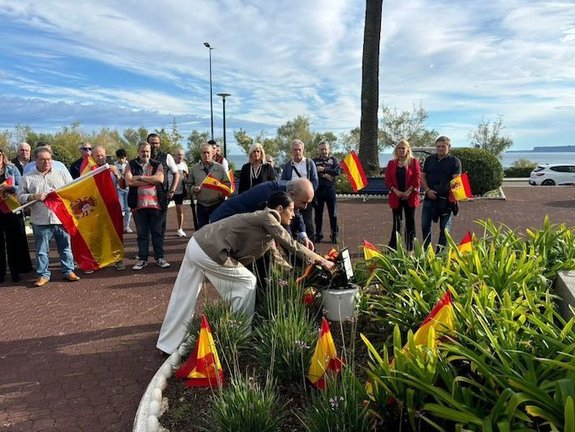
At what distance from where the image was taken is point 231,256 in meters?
4.10

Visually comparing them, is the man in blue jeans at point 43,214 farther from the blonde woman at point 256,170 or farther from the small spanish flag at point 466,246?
the small spanish flag at point 466,246

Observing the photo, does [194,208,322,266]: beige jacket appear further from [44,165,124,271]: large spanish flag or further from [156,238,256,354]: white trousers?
[44,165,124,271]: large spanish flag

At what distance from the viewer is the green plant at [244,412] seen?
264 centimetres

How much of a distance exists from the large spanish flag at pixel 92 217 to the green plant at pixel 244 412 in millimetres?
4794

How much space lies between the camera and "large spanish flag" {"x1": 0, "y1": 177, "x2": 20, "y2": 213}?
656cm

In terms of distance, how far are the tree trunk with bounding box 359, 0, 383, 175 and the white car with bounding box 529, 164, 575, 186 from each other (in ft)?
43.3

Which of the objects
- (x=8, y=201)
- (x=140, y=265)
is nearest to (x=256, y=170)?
(x=140, y=265)

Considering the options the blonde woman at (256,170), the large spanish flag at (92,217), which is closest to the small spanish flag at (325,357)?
the blonde woman at (256,170)

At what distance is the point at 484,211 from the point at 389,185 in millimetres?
6777

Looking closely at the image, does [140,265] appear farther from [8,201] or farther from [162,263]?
[8,201]

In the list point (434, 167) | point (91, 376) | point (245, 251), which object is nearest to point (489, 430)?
point (245, 251)

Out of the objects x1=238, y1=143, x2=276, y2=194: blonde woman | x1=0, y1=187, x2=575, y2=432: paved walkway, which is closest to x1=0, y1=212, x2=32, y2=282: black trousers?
x1=0, y1=187, x2=575, y2=432: paved walkway

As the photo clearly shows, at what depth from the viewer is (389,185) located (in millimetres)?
7281

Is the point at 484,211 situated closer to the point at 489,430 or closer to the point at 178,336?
the point at 178,336
